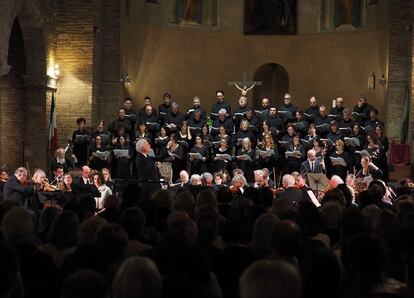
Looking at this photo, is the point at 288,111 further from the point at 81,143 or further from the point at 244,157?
the point at 81,143

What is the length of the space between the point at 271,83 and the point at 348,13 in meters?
3.33

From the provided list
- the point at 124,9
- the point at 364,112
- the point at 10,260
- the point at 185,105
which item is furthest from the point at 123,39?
the point at 10,260

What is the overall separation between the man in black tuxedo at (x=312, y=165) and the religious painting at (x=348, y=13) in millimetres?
8760

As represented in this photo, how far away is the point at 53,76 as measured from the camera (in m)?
21.8

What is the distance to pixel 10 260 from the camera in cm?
432

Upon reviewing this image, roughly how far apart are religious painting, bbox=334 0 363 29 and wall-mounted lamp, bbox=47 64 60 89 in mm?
9598

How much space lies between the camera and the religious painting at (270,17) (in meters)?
27.4

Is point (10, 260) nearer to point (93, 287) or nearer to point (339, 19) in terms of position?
point (93, 287)

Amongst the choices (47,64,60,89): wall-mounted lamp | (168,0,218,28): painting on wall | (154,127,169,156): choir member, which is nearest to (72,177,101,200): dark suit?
(154,127,169,156): choir member

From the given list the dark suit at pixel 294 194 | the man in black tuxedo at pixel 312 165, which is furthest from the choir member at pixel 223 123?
the dark suit at pixel 294 194

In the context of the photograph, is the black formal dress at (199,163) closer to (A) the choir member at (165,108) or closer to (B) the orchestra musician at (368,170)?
(A) the choir member at (165,108)

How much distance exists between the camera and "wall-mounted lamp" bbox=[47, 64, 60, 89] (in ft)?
70.8

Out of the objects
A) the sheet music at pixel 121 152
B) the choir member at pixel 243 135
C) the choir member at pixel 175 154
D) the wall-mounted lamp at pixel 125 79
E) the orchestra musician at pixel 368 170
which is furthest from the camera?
the wall-mounted lamp at pixel 125 79

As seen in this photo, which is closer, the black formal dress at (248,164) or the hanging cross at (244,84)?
the black formal dress at (248,164)
